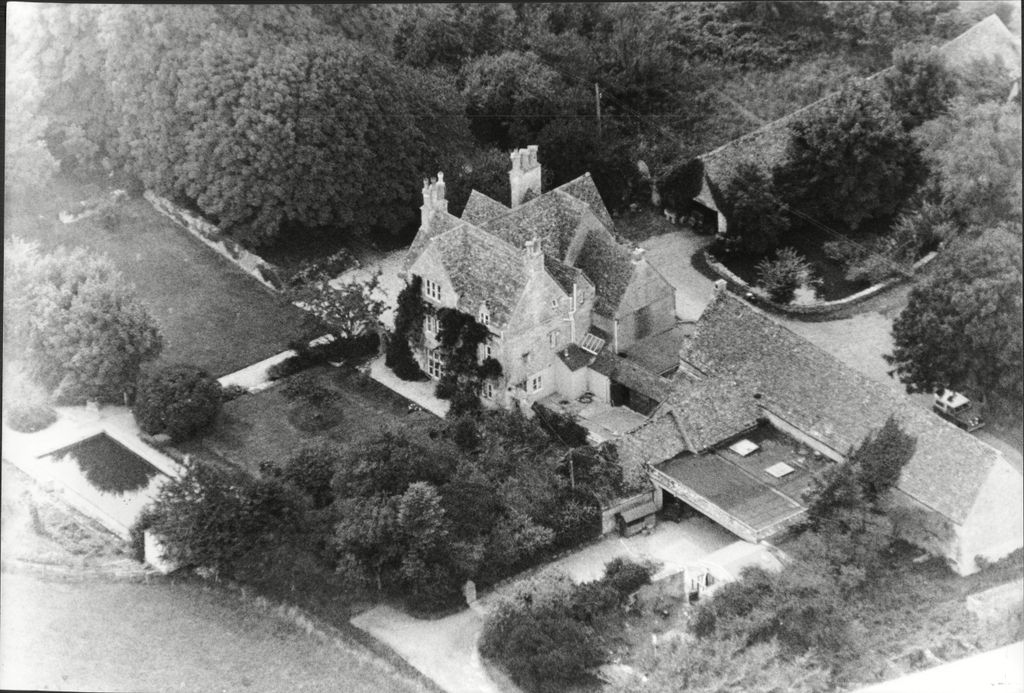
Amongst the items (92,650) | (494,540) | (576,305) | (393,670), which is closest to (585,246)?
(576,305)

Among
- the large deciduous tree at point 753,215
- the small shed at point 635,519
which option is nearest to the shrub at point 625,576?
the small shed at point 635,519

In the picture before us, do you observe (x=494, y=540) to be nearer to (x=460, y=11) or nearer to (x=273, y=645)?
(x=273, y=645)

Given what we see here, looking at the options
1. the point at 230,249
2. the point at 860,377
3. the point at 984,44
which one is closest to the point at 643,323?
the point at 860,377

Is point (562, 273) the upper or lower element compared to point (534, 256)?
lower

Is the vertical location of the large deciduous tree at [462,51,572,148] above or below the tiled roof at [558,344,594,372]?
above

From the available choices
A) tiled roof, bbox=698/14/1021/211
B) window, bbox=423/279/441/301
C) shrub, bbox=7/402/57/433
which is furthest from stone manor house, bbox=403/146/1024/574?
shrub, bbox=7/402/57/433

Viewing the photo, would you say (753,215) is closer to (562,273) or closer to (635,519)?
(562,273)

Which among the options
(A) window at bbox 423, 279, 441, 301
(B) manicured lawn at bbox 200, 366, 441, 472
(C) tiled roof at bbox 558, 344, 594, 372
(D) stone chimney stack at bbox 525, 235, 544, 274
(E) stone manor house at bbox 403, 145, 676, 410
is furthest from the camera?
(A) window at bbox 423, 279, 441, 301

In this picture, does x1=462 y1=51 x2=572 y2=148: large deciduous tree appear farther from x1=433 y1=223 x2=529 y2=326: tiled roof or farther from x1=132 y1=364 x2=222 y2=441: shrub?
x1=132 y1=364 x2=222 y2=441: shrub
